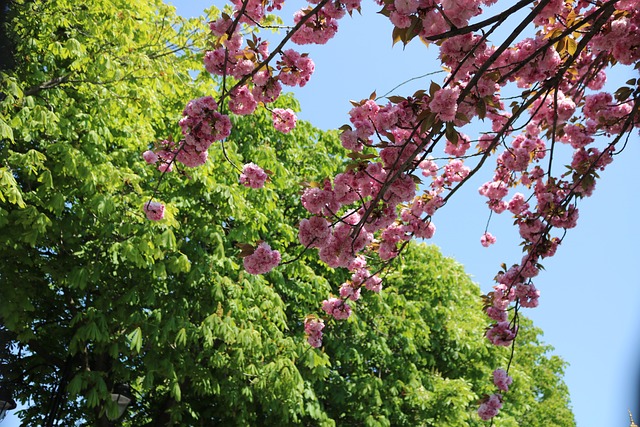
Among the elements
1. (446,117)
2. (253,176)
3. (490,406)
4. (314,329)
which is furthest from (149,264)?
(446,117)

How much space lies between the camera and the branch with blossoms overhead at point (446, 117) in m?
2.95

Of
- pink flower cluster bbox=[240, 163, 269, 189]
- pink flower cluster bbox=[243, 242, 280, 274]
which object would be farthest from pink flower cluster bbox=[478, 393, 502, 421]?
pink flower cluster bbox=[240, 163, 269, 189]

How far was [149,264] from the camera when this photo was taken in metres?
8.75

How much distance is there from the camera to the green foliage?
8359 mm

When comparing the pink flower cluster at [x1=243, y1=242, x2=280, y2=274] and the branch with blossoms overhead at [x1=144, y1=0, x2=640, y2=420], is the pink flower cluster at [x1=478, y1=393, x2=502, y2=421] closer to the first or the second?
the branch with blossoms overhead at [x1=144, y1=0, x2=640, y2=420]

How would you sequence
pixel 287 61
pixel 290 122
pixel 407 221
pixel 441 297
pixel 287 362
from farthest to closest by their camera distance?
pixel 441 297 → pixel 287 362 → pixel 407 221 → pixel 290 122 → pixel 287 61

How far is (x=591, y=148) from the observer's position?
16.0ft

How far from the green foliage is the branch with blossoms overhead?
2053 millimetres

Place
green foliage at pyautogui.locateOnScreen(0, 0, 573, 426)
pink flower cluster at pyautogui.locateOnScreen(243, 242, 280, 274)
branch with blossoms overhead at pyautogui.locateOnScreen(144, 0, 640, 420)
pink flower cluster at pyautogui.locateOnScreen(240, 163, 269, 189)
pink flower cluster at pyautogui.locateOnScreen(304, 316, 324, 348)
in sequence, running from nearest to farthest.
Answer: branch with blossoms overhead at pyautogui.locateOnScreen(144, 0, 640, 420) < pink flower cluster at pyautogui.locateOnScreen(243, 242, 280, 274) < pink flower cluster at pyautogui.locateOnScreen(240, 163, 269, 189) < pink flower cluster at pyautogui.locateOnScreen(304, 316, 324, 348) < green foliage at pyautogui.locateOnScreen(0, 0, 573, 426)

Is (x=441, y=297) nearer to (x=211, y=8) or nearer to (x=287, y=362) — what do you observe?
(x=287, y=362)

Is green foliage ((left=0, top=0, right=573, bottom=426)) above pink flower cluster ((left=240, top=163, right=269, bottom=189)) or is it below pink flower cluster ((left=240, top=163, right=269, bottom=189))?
above

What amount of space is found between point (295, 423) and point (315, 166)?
563 cm

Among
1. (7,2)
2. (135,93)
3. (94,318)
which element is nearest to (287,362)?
(94,318)

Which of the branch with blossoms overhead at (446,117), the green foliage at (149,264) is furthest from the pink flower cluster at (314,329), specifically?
the green foliage at (149,264)
